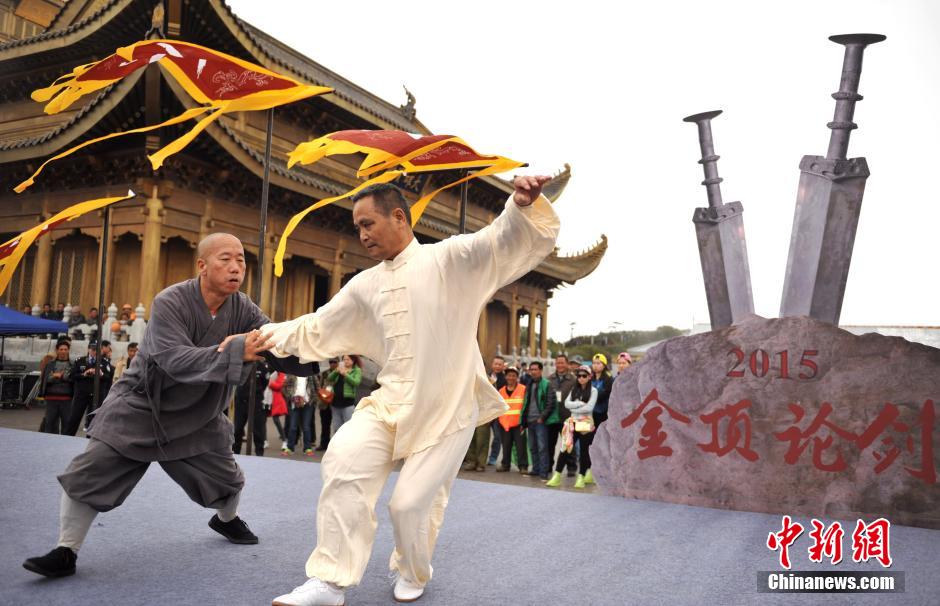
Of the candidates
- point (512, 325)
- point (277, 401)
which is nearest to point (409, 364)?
point (277, 401)

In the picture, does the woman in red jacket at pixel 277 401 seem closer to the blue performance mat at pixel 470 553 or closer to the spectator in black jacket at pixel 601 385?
the spectator in black jacket at pixel 601 385

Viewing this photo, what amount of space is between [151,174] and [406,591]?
1115cm

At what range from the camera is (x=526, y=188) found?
2.51 m

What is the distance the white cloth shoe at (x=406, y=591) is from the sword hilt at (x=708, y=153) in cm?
596

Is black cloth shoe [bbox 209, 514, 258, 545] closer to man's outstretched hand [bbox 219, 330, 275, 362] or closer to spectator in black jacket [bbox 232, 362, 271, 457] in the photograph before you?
man's outstretched hand [bbox 219, 330, 275, 362]

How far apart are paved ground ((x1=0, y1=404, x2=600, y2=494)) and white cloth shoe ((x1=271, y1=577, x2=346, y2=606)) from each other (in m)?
4.28

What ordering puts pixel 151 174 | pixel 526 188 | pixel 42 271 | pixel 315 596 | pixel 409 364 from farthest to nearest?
pixel 42 271 < pixel 151 174 < pixel 409 364 < pixel 526 188 < pixel 315 596

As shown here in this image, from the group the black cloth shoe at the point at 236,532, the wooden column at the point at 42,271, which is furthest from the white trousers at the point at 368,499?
the wooden column at the point at 42,271

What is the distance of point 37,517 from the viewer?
376cm

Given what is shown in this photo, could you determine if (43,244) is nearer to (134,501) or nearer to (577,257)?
(134,501)

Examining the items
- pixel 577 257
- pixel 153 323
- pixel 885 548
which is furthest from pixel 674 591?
pixel 577 257

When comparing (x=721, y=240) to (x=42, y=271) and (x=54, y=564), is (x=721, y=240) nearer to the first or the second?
(x=54, y=564)

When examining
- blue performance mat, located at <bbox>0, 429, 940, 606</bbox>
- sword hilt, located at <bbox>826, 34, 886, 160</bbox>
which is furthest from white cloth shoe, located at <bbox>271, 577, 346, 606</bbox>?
sword hilt, located at <bbox>826, 34, 886, 160</bbox>

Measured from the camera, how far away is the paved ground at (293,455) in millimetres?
7867
